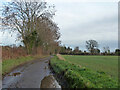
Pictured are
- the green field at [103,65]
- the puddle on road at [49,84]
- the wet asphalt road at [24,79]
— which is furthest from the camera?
the green field at [103,65]

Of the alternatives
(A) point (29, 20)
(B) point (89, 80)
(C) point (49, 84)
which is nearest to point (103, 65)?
(B) point (89, 80)

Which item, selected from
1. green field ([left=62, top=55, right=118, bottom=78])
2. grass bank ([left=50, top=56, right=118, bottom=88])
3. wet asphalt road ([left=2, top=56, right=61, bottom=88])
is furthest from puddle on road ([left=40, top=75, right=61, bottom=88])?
green field ([left=62, top=55, right=118, bottom=78])

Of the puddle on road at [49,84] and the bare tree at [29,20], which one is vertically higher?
the bare tree at [29,20]

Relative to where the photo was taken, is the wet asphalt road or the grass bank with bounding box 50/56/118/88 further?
the wet asphalt road

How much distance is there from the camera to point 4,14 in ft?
86.6

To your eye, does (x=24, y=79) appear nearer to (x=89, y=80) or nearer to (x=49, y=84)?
(x=49, y=84)

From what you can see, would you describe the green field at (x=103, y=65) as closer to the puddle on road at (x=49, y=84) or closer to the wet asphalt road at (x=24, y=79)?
the puddle on road at (x=49, y=84)

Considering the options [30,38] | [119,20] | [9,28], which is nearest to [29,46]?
[30,38]

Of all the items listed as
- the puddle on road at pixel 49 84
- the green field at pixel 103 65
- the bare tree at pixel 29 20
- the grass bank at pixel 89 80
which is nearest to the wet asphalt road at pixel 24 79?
the puddle on road at pixel 49 84

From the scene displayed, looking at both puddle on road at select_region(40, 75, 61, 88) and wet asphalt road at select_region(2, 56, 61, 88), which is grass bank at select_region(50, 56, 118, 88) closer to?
puddle on road at select_region(40, 75, 61, 88)

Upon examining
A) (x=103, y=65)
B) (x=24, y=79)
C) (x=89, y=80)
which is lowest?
(x=24, y=79)

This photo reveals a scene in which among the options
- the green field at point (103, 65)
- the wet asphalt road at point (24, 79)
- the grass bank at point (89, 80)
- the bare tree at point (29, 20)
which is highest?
the bare tree at point (29, 20)

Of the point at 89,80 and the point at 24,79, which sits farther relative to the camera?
the point at 24,79

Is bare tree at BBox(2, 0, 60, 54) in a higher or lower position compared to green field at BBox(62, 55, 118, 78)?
higher
